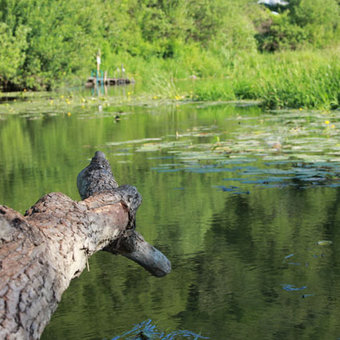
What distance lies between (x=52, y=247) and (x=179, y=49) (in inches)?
1469

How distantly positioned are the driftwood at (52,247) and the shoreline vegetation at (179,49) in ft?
27.5

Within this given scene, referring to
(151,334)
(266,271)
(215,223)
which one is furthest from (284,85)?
(151,334)

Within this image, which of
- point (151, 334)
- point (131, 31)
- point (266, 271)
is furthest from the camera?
point (131, 31)

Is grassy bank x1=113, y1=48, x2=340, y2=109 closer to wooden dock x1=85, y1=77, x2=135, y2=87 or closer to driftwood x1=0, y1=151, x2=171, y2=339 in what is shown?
driftwood x1=0, y1=151, x2=171, y2=339

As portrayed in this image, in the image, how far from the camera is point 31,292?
1804 millimetres

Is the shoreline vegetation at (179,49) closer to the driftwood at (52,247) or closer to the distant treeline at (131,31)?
the distant treeline at (131,31)

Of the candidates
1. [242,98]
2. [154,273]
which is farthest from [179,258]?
[242,98]

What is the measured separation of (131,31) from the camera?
131 ft

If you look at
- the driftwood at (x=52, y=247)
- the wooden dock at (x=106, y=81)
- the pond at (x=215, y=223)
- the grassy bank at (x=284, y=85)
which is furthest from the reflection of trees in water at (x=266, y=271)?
the wooden dock at (x=106, y=81)

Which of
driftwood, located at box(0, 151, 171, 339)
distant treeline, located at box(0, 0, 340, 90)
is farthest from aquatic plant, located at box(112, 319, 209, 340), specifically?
distant treeline, located at box(0, 0, 340, 90)

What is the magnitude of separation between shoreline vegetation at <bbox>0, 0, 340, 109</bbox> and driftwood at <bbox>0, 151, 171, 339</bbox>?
8.39 m

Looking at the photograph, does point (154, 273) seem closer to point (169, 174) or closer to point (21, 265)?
point (21, 265)

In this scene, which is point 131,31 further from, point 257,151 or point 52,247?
point 52,247

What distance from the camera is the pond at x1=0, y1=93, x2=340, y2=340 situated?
268 centimetres
